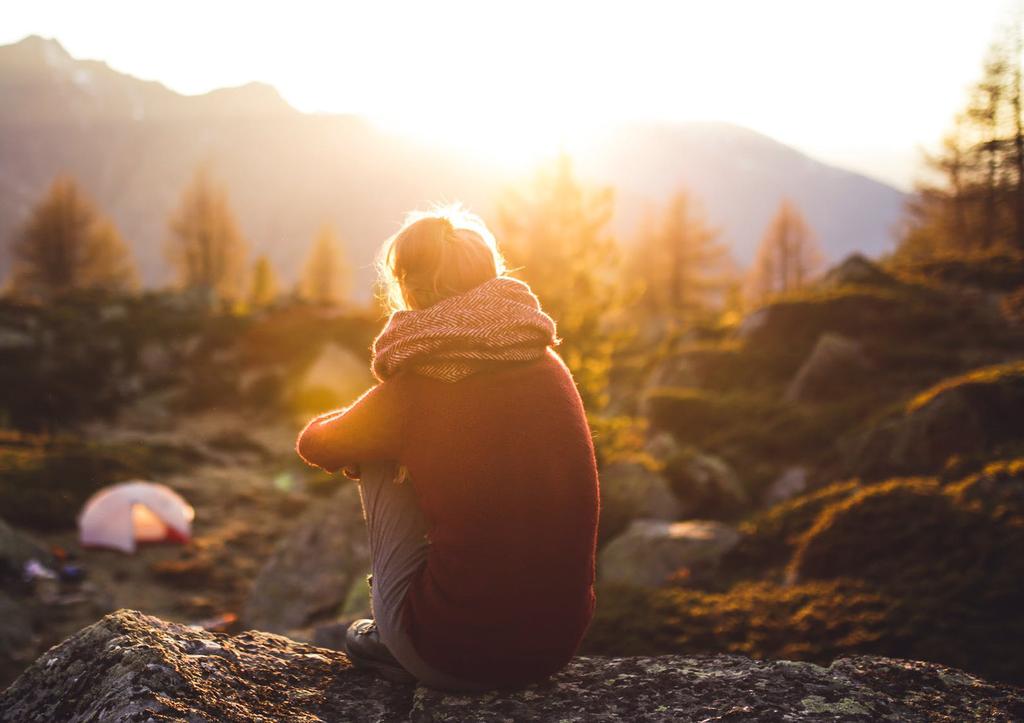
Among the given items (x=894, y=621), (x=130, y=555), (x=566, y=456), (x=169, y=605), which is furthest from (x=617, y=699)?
(x=130, y=555)

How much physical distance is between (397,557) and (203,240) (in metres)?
50.7

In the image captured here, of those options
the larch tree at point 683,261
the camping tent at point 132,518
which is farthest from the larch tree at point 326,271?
the camping tent at point 132,518

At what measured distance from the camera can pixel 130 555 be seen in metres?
11.4

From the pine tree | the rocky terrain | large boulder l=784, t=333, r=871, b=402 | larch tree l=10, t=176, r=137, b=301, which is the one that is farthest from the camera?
the pine tree

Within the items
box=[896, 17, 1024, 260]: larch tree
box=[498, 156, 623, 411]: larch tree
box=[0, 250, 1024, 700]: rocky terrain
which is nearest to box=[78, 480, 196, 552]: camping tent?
box=[0, 250, 1024, 700]: rocky terrain

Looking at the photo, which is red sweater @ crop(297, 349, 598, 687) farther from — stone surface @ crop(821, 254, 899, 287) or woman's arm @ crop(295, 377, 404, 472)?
stone surface @ crop(821, 254, 899, 287)

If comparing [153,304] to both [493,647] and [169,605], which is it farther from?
[493,647]

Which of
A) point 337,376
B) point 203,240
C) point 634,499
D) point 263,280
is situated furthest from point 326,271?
point 634,499

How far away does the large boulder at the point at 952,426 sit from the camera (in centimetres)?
686

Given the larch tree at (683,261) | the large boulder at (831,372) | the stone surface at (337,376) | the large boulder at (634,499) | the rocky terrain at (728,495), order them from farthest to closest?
the larch tree at (683,261), the stone surface at (337,376), the large boulder at (831,372), the large boulder at (634,499), the rocky terrain at (728,495)

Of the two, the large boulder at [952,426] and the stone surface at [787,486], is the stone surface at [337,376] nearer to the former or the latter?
the stone surface at [787,486]

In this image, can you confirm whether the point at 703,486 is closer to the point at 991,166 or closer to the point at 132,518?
the point at 132,518

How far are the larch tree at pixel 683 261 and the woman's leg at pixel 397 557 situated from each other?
37.5m

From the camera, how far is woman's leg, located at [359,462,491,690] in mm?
2795
